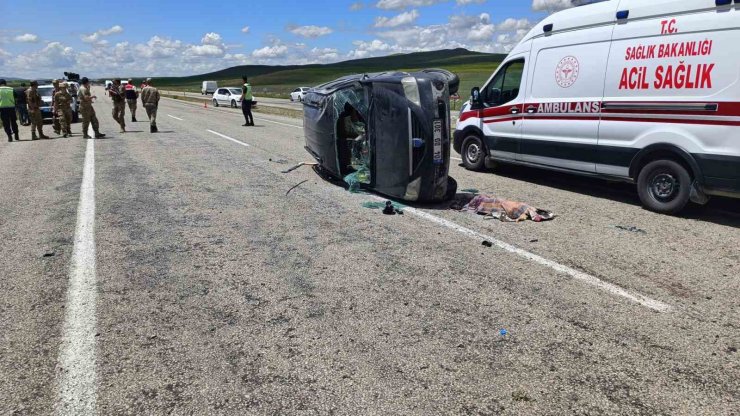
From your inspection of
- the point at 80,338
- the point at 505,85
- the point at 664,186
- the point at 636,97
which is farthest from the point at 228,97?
the point at 80,338

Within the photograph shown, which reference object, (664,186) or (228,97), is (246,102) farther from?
(228,97)

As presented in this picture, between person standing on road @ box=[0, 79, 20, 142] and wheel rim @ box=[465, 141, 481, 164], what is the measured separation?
12.9m

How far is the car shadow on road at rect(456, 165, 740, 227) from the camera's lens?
249 inches

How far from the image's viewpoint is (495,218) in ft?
20.4

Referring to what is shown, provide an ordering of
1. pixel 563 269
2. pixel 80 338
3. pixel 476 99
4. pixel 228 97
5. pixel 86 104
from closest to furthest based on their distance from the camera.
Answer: pixel 80 338 → pixel 563 269 → pixel 476 99 → pixel 86 104 → pixel 228 97

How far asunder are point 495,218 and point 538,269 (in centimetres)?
180

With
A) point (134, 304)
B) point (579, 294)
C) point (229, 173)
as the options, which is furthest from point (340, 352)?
point (229, 173)

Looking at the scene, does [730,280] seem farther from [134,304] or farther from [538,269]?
[134,304]

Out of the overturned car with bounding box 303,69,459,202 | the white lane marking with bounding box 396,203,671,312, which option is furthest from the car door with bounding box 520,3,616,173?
the white lane marking with bounding box 396,203,671,312

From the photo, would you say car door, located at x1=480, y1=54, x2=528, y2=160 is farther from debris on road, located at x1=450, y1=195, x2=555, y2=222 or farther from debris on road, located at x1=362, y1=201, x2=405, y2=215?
debris on road, located at x1=362, y1=201, x2=405, y2=215

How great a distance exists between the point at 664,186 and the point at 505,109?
297 centimetres

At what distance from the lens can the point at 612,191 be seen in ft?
25.6

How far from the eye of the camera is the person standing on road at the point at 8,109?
14.0 m

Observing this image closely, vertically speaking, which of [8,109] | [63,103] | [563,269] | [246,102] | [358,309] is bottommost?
[358,309]
